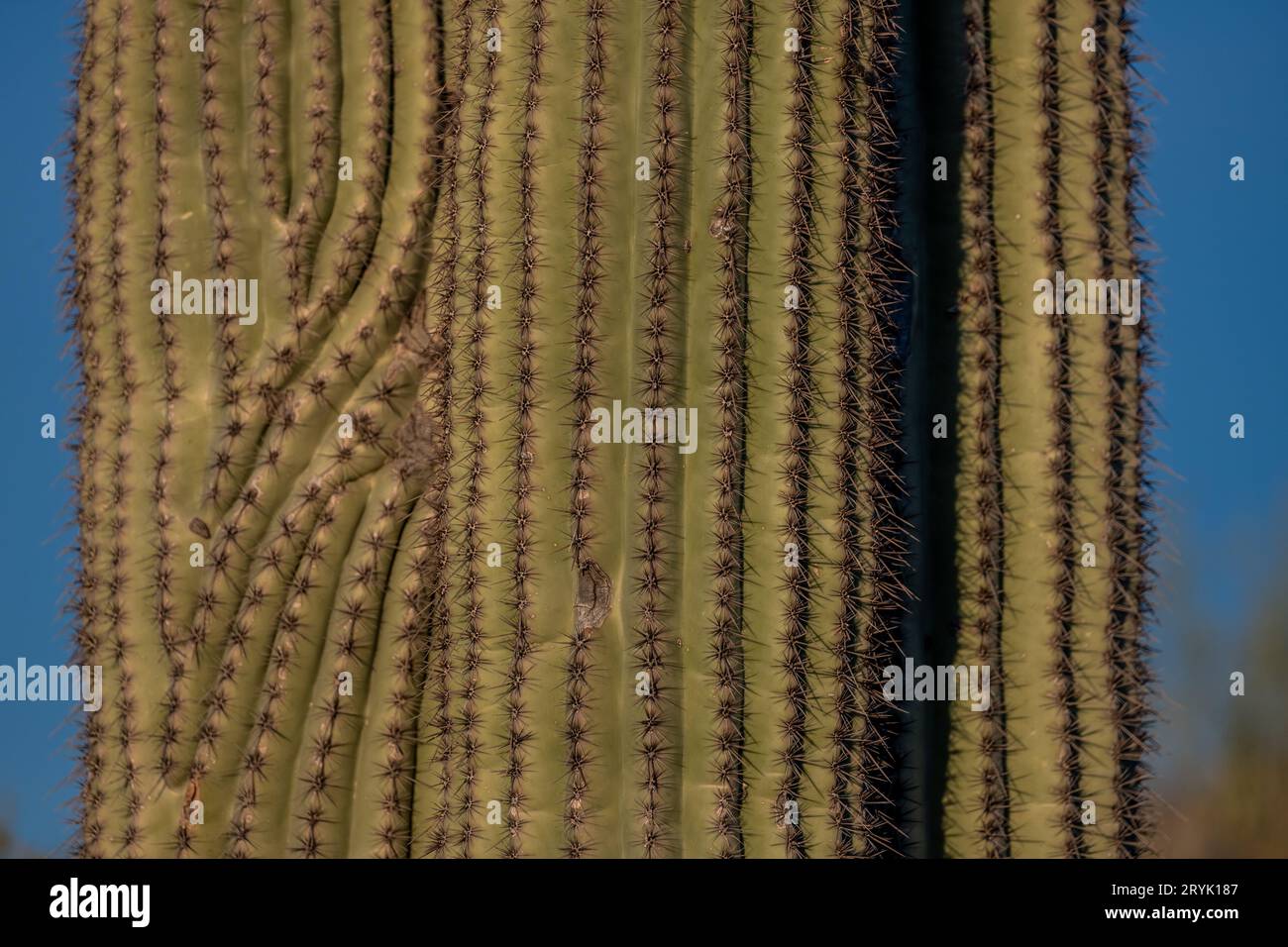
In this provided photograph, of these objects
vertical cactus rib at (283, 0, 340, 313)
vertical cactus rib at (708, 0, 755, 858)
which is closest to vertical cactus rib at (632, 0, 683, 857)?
vertical cactus rib at (708, 0, 755, 858)

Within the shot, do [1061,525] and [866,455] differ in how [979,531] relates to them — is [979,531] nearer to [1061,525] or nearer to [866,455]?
[1061,525]

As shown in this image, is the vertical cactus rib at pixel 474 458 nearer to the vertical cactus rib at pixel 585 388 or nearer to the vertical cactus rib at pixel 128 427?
the vertical cactus rib at pixel 585 388

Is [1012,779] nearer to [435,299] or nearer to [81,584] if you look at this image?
[435,299]

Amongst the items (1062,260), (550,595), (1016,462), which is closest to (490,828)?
(550,595)

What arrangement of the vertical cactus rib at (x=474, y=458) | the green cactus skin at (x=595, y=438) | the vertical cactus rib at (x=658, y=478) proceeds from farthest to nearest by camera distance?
the vertical cactus rib at (x=474, y=458)
the green cactus skin at (x=595, y=438)
the vertical cactus rib at (x=658, y=478)

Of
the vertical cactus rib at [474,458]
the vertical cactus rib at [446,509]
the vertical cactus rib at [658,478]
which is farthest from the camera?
the vertical cactus rib at [446,509]

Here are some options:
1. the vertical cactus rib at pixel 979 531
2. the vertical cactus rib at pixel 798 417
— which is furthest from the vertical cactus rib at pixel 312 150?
the vertical cactus rib at pixel 979 531
